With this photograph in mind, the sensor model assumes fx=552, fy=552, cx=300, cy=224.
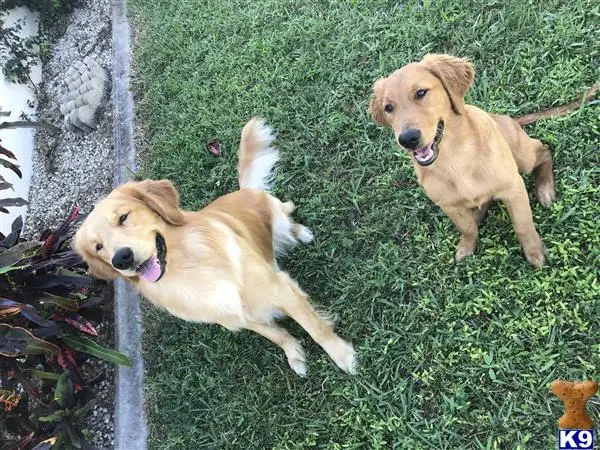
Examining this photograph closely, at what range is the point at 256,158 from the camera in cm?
413

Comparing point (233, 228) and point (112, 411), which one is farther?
point (112, 411)

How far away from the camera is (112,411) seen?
4105mm

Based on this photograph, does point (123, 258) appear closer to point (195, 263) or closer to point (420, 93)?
point (195, 263)

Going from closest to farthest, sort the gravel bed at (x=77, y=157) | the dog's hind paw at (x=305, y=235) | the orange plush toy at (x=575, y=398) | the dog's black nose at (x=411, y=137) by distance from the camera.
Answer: the orange plush toy at (x=575, y=398), the dog's black nose at (x=411, y=137), the dog's hind paw at (x=305, y=235), the gravel bed at (x=77, y=157)

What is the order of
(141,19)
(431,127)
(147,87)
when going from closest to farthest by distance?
(431,127) → (147,87) → (141,19)

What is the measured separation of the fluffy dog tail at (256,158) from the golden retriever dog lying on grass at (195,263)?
2.10 feet

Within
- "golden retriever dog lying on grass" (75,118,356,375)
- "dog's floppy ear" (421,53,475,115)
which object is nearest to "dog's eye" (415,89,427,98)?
"dog's floppy ear" (421,53,475,115)

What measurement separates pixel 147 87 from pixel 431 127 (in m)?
3.79

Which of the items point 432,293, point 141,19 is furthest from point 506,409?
point 141,19

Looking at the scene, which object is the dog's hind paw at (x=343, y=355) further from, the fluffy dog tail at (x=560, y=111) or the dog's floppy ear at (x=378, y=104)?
the fluffy dog tail at (x=560, y=111)

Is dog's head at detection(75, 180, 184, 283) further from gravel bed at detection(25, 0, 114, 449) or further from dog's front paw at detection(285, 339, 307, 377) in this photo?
gravel bed at detection(25, 0, 114, 449)

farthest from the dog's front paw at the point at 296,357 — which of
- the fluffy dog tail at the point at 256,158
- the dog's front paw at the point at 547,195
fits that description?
the dog's front paw at the point at 547,195

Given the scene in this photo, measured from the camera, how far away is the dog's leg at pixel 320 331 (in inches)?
129

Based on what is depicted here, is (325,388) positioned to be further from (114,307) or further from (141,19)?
(141,19)
